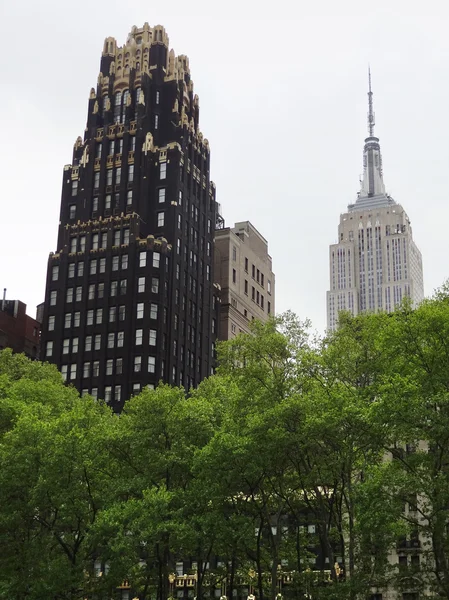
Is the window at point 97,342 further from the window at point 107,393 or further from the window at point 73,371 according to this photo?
the window at point 107,393

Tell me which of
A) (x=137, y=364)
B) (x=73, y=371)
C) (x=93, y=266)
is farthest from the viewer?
(x=93, y=266)

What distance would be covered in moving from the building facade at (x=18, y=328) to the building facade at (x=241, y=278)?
28531 mm

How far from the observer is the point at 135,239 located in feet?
400

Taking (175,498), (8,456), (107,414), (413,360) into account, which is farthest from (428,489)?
(107,414)

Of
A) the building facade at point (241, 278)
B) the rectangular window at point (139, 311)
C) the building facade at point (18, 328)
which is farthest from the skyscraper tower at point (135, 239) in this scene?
the building facade at point (18, 328)

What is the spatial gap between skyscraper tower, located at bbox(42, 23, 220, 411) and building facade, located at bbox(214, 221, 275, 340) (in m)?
5.85

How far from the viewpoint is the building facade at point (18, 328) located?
432ft

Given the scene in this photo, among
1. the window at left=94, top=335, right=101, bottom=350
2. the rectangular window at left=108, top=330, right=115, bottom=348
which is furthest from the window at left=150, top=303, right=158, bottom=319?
the window at left=94, top=335, right=101, bottom=350

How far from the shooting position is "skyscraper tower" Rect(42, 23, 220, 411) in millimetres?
118062

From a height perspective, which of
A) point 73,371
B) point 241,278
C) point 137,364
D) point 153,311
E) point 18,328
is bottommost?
point 73,371

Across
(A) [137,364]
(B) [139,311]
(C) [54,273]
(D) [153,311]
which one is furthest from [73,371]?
(C) [54,273]

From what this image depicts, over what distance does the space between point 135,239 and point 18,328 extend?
25.7 metres

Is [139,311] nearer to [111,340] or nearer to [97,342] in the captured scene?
[111,340]

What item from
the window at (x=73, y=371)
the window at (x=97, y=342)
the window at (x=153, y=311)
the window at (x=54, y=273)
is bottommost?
the window at (x=73, y=371)
